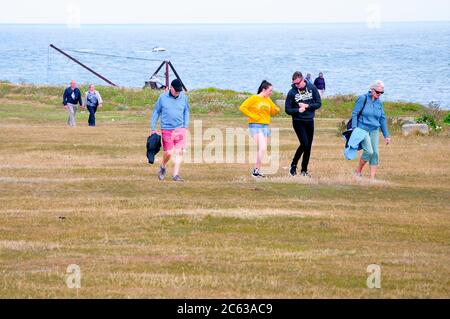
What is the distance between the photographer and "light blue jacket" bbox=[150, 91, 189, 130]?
19125 mm

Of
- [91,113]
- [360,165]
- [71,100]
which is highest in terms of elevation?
[360,165]

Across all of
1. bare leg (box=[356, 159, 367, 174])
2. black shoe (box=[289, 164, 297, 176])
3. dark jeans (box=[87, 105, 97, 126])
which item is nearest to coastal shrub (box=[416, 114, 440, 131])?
dark jeans (box=[87, 105, 97, 126])

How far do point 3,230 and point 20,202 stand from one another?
8.95 feet

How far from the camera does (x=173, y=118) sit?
19.1 metres

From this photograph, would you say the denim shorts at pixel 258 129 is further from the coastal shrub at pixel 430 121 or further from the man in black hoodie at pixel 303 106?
→ the coastal shrub at pixel 430 121

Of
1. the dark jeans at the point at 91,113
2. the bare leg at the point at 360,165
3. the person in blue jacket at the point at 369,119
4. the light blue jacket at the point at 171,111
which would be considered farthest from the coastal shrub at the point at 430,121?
the light blue jacket at the point at 171,111

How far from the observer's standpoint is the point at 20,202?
16.9 meters

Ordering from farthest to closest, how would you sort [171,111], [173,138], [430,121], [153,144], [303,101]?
[430,121] → [303,101] → [153,144] → [173,138] → [171,111]

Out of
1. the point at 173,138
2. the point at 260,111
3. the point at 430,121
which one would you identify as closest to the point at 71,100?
the point at 430,121

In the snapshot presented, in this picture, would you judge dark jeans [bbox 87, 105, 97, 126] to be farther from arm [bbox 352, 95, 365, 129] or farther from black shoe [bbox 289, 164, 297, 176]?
arm [bbox 352, 95, 365, 129]

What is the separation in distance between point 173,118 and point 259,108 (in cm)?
174

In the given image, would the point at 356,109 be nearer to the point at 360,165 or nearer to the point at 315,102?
the point at 315,102

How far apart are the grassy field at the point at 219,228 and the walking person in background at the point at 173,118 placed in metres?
0.61

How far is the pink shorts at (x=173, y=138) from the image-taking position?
19.3 m
